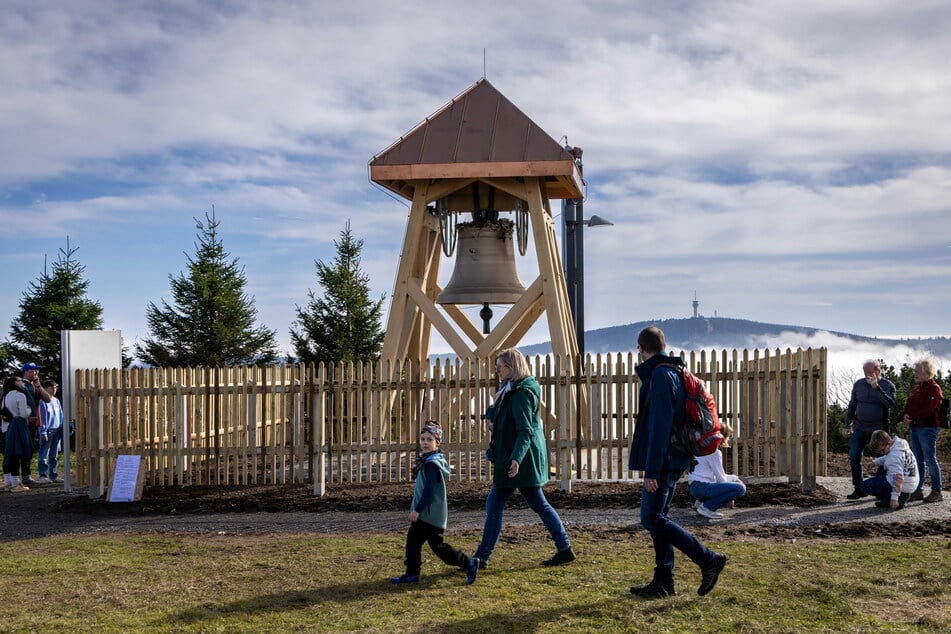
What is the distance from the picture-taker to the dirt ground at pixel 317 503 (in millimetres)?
11062

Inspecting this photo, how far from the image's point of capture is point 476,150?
46.3 ft

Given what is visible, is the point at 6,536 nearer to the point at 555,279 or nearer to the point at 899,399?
the point at 555,279

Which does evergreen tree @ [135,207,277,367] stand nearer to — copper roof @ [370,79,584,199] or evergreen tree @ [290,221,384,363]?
evergreen tree @ [290,221,384,363]

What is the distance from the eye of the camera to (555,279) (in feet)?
47.0

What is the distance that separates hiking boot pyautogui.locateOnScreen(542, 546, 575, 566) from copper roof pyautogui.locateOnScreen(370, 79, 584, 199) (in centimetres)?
703

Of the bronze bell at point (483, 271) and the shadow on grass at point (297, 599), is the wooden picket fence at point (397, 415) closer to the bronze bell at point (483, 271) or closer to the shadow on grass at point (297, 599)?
the bronze bell at point (483, 271)

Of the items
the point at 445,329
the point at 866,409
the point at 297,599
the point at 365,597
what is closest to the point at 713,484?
the point at 866,409

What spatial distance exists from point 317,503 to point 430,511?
15.4 feet

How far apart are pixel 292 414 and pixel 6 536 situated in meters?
3.59

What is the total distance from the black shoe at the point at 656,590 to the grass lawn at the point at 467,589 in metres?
0.08

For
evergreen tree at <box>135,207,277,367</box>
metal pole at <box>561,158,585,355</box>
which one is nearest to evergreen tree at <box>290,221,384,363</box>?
evergreen tree at <box>135,207,277,367</box>

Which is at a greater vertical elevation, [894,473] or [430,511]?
[430,511]

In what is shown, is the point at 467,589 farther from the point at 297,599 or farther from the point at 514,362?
the point at 514,362

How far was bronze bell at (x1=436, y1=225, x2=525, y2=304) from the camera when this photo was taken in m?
14.5
